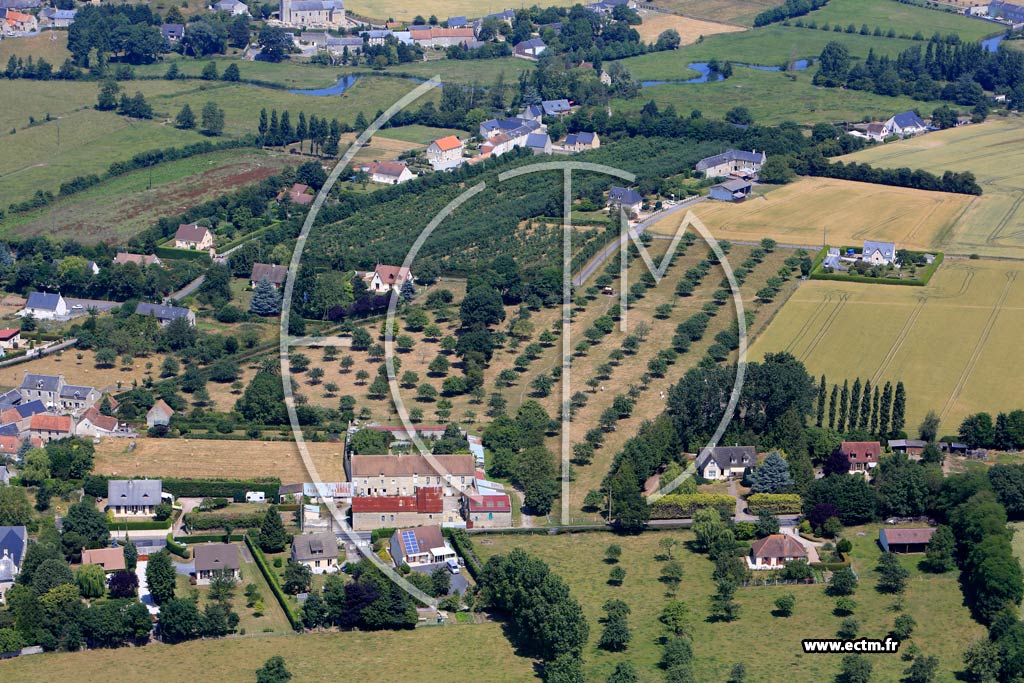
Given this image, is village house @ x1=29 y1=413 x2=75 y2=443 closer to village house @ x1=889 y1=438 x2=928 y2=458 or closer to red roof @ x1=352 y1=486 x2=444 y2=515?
red roof @ x1=352 y1=486 x2=444 y2=515

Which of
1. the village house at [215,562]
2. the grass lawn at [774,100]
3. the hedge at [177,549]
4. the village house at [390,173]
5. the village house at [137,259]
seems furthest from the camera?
the grass lawn at [774,100]

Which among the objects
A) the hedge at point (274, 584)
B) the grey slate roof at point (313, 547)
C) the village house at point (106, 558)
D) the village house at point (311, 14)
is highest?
the village house at point (311, 14)

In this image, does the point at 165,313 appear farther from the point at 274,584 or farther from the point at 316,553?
the point at 274,584

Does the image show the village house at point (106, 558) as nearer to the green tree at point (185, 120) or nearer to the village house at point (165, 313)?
the village house at point (165, 313)

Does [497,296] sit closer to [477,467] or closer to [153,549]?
[477,467]


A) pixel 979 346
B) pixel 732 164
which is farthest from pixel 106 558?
pixel 732 164

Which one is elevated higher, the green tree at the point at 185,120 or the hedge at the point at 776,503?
the green tree at the point at 185,120

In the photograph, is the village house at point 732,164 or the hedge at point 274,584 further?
the village house at point 732,164

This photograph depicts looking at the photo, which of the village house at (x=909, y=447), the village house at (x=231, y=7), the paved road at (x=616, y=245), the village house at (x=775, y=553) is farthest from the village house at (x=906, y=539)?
the village house at (x=231, y=7)
